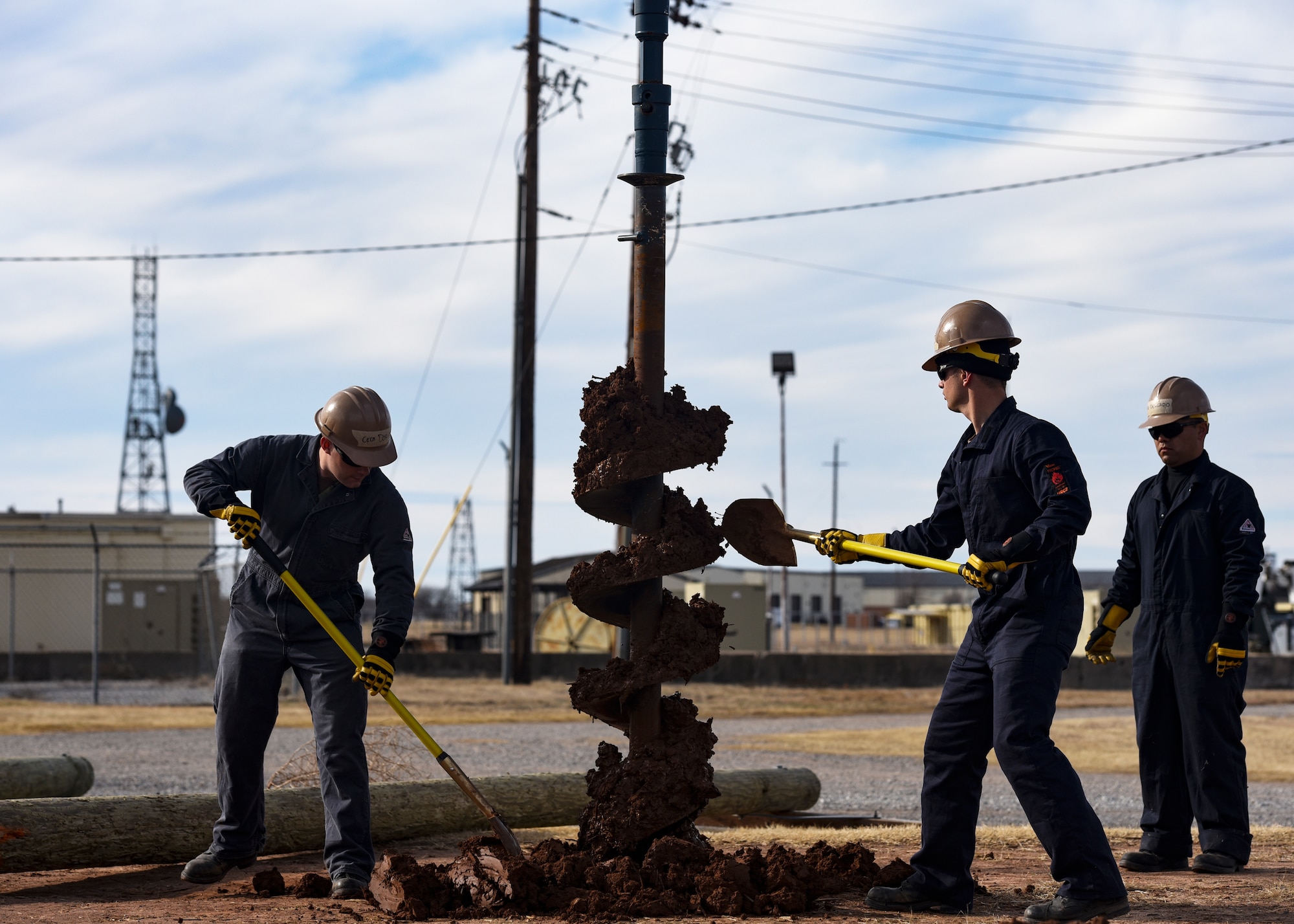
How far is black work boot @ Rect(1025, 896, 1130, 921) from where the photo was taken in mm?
4602

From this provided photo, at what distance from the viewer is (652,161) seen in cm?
554

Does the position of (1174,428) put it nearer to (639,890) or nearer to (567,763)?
(639,890)

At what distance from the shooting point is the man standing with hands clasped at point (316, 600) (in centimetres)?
568

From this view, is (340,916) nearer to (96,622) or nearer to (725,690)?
(96,622)

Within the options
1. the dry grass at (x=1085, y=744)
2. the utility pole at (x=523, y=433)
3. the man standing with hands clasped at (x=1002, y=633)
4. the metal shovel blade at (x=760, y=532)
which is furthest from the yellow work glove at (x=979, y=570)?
the utility pole at (x=523, y=433)

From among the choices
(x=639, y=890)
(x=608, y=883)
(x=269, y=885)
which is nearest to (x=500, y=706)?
(x=269, y=885)

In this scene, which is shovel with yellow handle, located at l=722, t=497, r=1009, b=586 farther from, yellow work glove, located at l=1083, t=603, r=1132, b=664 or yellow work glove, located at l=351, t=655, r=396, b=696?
yellow work glove, located at l=1083, t=603, r=1132, b=664

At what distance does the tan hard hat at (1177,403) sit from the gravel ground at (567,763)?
3.55 m

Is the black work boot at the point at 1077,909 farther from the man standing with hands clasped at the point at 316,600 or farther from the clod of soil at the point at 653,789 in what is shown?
the man standing with hands clasped at the point at 316,600

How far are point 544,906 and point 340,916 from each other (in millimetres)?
704

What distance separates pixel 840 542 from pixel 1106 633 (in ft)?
6.23

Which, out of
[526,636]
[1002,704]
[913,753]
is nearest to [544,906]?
[1002,704]

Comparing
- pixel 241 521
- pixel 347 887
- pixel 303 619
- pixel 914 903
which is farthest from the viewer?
pixel 303 619

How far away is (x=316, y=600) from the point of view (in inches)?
229
